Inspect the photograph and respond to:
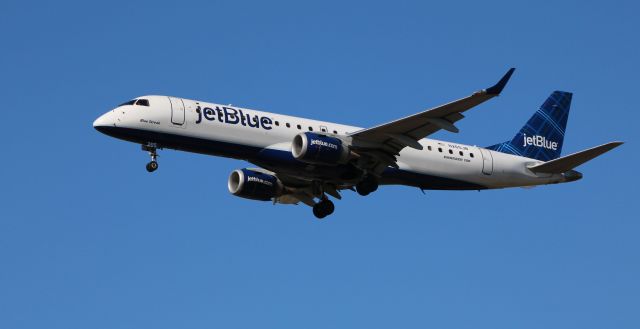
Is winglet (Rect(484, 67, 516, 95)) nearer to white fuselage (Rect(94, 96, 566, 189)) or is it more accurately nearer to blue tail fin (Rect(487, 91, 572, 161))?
white fuselage (Rect(94, 96, 566, 189))

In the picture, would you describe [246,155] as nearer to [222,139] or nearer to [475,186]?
[222,139]

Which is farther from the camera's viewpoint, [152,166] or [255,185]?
[255,185]

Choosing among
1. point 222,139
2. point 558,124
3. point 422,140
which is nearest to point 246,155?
point 222,139

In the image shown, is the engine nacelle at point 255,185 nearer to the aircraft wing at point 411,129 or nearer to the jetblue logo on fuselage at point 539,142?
the aircraft wing at point 411,129

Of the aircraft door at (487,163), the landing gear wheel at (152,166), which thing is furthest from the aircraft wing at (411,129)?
the landing gear wheel at (152,166)

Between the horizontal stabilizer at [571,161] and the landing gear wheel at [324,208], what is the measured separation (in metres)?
9.13

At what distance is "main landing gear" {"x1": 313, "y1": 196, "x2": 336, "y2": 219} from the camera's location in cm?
5059

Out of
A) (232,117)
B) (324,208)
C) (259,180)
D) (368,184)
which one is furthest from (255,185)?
(368,184)

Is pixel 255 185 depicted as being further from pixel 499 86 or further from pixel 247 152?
pixel 499 86

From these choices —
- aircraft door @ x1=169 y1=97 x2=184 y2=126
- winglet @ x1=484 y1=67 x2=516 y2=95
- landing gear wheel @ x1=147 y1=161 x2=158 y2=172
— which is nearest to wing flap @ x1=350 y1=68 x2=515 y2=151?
winglet @ x1=484 y1=67 x2=516 y2=95

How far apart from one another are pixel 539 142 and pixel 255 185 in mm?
13837

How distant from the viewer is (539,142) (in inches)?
2128

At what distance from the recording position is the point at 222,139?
149 feet

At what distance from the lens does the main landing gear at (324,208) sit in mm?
50594
